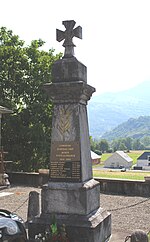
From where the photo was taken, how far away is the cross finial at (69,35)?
27.2ft

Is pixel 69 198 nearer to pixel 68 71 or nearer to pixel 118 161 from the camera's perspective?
pixel 68 71

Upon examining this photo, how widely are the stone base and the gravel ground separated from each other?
1176 mm

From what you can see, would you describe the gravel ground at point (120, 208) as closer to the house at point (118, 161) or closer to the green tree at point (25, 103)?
the green tree at point (25, 103)

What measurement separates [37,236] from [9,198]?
310 inches

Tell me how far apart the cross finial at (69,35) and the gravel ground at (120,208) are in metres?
4.66

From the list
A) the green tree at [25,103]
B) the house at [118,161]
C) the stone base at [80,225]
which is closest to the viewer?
the stone base at [80,225]

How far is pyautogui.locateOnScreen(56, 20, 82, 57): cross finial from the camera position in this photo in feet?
27.2

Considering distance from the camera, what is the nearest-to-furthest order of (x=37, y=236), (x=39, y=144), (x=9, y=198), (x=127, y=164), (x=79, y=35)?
(x=37, y=236), (x=79, y=35), (x=9, y=198), (x=39, y=144), (x=127, y=164)

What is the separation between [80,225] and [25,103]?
17.7 meters

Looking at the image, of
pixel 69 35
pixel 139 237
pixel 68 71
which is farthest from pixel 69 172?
pixel 69 35

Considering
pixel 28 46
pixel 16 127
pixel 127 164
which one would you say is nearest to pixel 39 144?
pixel 16 127

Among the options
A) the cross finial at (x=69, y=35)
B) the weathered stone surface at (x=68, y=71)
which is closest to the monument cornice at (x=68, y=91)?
the weathered stone surface at (x=68, y=71)

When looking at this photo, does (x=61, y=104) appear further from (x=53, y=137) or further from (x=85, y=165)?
(x=85, y=165)

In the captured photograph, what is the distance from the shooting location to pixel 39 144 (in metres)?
23.2
